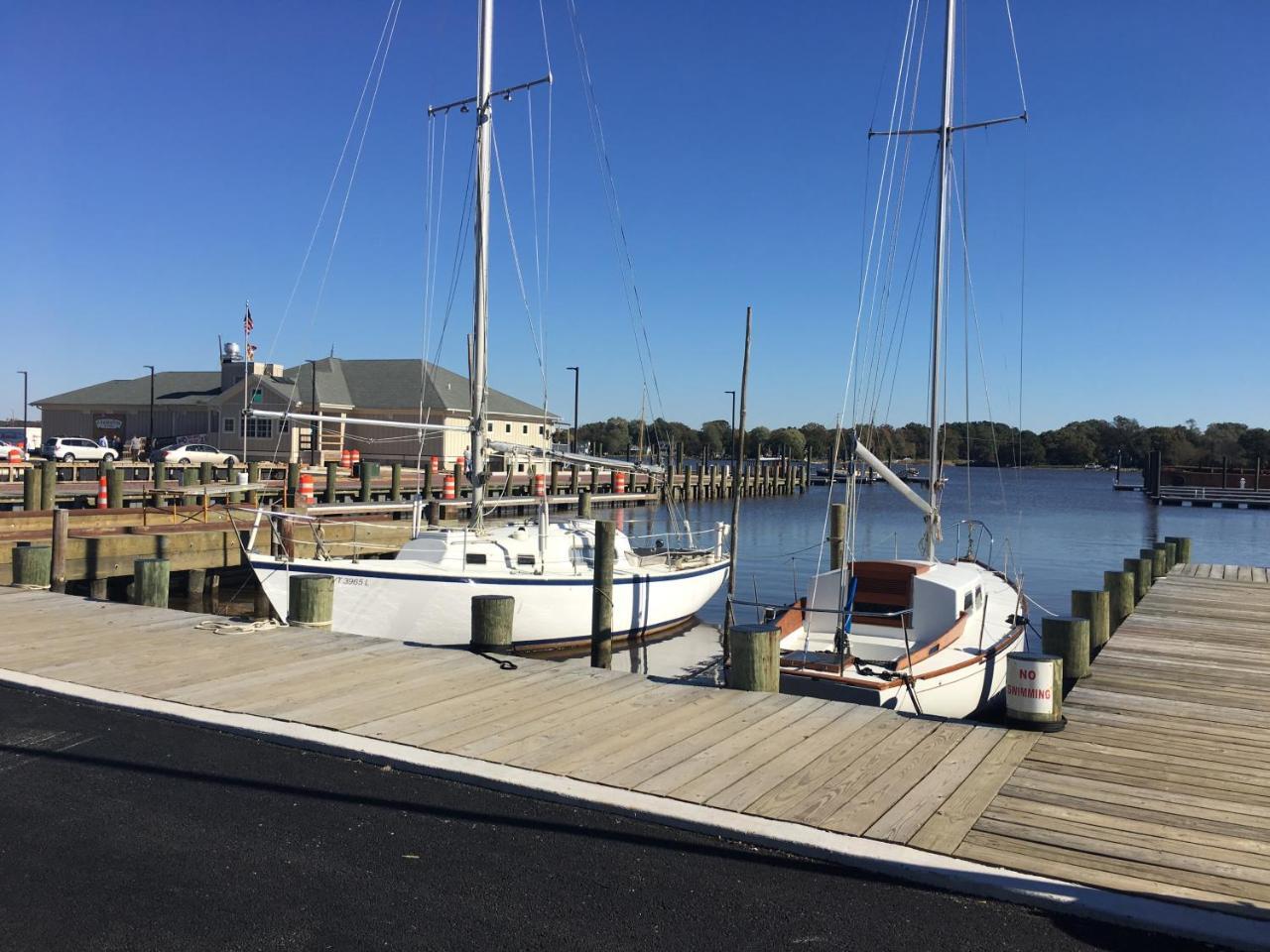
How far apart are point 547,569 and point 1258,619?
1120 cm

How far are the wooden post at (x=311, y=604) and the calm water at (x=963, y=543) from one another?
20.5 ft

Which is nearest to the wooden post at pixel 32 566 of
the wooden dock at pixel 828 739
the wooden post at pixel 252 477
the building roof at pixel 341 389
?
the wooden dock at pixel 828 739

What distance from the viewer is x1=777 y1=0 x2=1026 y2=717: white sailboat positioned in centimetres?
1134

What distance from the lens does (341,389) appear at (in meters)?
62.3

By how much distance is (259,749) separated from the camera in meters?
7.21

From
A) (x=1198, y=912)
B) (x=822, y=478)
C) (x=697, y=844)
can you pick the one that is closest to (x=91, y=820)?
(x=697, y=844)

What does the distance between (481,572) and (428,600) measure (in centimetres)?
101

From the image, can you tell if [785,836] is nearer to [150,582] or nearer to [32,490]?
[150,582]

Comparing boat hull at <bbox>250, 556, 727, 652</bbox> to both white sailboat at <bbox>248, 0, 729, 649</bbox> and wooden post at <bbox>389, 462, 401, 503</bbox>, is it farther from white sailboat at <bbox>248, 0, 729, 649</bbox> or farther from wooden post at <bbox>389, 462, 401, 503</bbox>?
wooden post at <bbox>389, 462, 401, 503</bbox>

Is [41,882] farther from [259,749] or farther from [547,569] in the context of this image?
[547,569]

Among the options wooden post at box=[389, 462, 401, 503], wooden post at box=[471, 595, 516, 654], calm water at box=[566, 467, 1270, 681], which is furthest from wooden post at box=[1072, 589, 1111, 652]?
wooden post at box=[389, 462, 401, 503]

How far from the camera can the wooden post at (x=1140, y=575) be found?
18500 mm

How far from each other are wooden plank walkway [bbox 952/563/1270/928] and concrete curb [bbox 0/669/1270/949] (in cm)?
17

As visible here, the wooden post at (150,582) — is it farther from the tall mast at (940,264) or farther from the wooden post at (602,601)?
the tall mast at (940,264)
